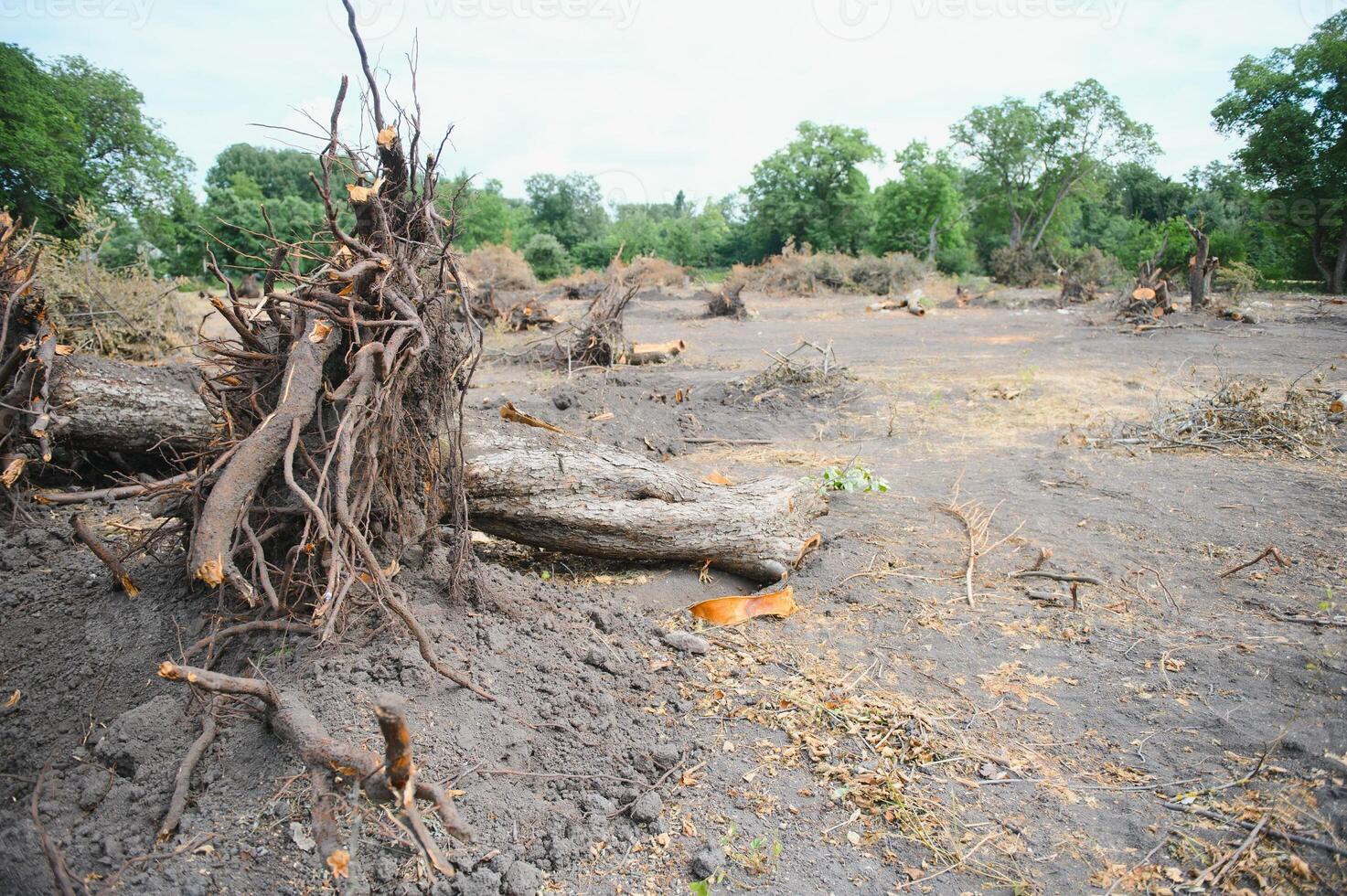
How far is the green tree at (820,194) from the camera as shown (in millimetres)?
40625

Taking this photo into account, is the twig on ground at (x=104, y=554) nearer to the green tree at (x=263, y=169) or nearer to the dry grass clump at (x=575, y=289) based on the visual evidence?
the dry grass clump at (x=575, y=289)

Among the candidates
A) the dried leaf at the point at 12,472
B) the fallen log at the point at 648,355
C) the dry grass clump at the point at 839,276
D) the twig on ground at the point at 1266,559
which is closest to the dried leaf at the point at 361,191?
the dried leaf at the point at 12,472

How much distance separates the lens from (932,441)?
709 cm

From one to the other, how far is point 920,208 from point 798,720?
42.4 metres

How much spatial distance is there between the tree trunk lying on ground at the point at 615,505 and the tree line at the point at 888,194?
405 inches

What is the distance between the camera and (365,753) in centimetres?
181

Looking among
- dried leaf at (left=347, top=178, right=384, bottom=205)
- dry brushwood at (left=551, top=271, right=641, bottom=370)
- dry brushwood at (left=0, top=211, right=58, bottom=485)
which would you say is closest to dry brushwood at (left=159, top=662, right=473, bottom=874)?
dried leaf at (left=347, top=178, right=384, bottom=205)

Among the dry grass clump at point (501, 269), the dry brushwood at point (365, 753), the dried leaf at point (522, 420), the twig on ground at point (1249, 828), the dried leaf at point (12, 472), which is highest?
the dry grass clump at point (501, 269)

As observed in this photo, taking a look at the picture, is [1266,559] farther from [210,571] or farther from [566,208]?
[566,208]

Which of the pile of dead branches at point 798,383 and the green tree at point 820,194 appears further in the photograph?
the green tree at point 820,194

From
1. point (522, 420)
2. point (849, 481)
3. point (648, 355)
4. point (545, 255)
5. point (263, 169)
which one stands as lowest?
point (849, 481)

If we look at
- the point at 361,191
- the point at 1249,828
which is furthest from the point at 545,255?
the point at 1249,828

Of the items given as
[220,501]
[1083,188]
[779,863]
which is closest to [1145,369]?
[779,863]

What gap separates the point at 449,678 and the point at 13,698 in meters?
1.44
